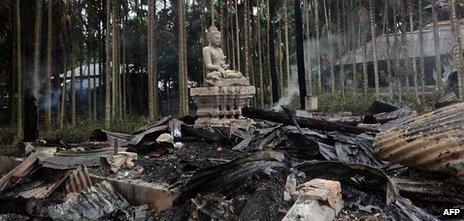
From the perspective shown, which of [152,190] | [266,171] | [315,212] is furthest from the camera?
[152,190]

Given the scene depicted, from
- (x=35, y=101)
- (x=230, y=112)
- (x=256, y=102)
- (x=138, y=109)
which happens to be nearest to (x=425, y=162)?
(x=230, y=112)

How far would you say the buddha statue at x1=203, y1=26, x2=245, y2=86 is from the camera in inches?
397

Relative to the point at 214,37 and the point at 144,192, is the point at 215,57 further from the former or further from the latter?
the point at 144,192

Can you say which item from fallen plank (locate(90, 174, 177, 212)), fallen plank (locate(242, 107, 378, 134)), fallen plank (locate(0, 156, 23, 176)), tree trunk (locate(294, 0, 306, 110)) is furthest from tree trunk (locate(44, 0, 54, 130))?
tree trunk (locate(294, 0, 306, 110))

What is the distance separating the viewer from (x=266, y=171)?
4.45 m

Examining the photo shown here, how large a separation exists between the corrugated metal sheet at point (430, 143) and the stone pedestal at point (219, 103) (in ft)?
17.8

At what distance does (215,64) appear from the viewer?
10.5 meters

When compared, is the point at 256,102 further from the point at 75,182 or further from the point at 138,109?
the point at 75,182

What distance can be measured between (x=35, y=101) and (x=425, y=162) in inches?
408

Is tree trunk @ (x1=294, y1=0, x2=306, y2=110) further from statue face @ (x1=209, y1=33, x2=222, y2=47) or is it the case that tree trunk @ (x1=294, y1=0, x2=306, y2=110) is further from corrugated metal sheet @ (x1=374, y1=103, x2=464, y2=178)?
corrugated metal sheet @ (x1=374, y1=103, x2=464, y2=178)

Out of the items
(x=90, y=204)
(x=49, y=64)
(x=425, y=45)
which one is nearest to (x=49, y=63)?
(x=49, y=64)

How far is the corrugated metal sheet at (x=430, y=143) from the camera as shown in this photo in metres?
3.76

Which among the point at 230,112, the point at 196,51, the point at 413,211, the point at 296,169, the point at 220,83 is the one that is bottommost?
the point at 413,211

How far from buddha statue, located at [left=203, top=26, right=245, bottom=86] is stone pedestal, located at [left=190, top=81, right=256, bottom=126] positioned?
0.22 m
